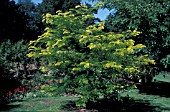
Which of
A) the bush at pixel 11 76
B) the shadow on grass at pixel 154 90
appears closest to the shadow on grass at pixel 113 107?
the bush at pixel 11 76

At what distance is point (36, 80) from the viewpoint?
651 inches

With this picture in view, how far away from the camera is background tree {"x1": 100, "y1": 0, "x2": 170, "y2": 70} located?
1393cm

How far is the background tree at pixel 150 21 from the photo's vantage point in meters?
13.9

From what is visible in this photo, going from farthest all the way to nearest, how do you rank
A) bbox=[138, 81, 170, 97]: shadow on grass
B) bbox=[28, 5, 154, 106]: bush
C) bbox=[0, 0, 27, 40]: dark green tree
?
bbox=[0, 0, 27, 40]: dark green tree
bbox=[138, 81, 170, 97]: shadow on grass
bbox=[28, 5, 154, 106]: bush

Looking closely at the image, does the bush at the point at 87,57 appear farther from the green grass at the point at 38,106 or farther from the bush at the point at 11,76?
the bush at the point at 11,76

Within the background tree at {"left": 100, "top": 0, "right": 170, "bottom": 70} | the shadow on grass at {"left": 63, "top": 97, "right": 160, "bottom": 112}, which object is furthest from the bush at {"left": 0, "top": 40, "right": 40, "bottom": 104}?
the background tree at {"left": 100, "top": 0, "right": 170, "bottom": 70}

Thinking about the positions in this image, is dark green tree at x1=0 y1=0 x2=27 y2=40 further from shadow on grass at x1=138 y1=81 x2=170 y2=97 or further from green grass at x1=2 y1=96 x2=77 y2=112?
green grass at x1=2 y1=96 x2=77 y2=112

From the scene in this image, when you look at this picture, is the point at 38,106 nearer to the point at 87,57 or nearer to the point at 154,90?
the point at 87,57

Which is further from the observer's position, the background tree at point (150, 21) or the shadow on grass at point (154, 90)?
the shadow on grass at point (154, 90)

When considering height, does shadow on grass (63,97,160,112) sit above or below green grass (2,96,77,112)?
below

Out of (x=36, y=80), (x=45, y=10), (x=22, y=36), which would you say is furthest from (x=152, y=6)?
(x=45, y=10)

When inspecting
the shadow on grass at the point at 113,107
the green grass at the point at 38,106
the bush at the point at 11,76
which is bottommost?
the shadow on grass at the point at 113,107

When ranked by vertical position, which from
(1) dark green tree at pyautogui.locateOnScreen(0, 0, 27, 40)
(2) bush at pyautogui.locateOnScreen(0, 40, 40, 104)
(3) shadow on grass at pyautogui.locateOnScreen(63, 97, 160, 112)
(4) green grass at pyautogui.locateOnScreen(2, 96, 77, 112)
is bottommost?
(3) shadow on grass at pyautogui.locateOnScreen(63, 97, 160, 112)

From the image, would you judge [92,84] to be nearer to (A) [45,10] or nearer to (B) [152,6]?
(B) [152,6]
